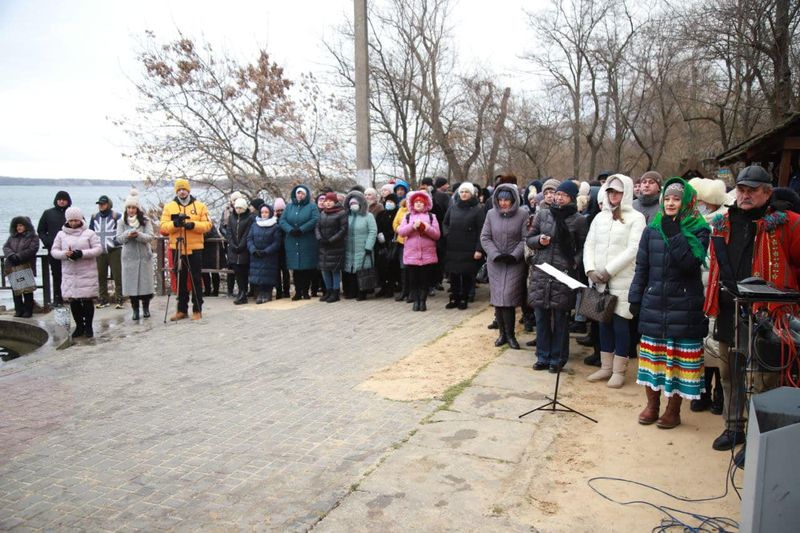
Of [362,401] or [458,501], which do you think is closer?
[458,501]

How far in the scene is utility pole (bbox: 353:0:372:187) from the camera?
43.0ft

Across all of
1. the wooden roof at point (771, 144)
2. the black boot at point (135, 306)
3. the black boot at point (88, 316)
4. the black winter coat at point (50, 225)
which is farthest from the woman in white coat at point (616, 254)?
the black winter coat at point (50, 225)

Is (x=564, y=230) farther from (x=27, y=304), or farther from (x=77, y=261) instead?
(x=27, y=304)

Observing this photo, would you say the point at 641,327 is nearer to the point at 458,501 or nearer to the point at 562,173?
the point at 458,501

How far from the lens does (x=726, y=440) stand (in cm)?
483

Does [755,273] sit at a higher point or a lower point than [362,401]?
higher

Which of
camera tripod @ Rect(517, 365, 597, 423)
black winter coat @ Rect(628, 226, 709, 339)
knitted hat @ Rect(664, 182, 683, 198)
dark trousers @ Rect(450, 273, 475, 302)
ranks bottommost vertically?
camera tripod @ Rect(517, 365, 597, 423)

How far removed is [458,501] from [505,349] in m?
4.01

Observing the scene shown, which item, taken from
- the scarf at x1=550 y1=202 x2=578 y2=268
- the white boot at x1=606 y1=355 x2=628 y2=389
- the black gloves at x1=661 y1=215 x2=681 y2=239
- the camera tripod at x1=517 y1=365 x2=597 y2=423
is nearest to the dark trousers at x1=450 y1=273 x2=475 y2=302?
the scarf at x1=550 y1=202 x2=578 y2=268

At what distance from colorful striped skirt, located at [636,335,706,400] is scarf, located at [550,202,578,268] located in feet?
5.95

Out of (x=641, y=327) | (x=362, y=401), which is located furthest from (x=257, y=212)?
(x=641, y=327)

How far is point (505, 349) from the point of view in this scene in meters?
7.96

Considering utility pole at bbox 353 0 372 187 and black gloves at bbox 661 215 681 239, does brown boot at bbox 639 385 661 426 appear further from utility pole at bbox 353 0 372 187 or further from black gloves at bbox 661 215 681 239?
utility pole at bbox 353 0 372 187

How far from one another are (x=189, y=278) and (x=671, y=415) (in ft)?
25.6
